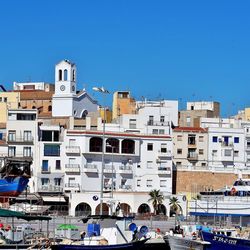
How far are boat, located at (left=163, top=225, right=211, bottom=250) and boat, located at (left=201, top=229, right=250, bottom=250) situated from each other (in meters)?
0.29

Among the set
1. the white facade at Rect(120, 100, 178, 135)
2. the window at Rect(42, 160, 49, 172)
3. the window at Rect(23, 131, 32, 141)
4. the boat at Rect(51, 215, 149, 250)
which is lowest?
the boat at Rect(51, 215, 149, 250)

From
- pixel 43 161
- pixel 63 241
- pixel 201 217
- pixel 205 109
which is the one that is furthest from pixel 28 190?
pixel 63 241

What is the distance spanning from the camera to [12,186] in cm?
7931

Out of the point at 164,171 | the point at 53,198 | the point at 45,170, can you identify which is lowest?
the point at 53,198

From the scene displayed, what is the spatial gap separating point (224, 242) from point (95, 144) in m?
40.6

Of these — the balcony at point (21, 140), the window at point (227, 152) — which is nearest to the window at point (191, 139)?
the window at point (227, 152)

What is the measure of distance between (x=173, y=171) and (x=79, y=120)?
1006 centimetres

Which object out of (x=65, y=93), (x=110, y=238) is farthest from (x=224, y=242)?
(x=65, y=93)

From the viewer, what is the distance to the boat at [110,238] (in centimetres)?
4466

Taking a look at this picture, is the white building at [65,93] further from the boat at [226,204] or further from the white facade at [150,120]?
the boat at [226,204]

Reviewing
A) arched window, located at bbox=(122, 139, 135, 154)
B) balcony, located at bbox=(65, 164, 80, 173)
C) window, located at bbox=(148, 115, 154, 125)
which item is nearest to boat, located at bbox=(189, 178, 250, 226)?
arched window, located at bbox=(122, 139, 135, 154)

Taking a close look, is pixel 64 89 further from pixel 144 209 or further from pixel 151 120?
pixel 144 209

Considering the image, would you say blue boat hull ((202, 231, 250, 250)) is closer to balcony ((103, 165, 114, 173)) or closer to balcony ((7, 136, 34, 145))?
balcony ((103, 165, 114, 173))

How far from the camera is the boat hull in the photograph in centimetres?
4950
